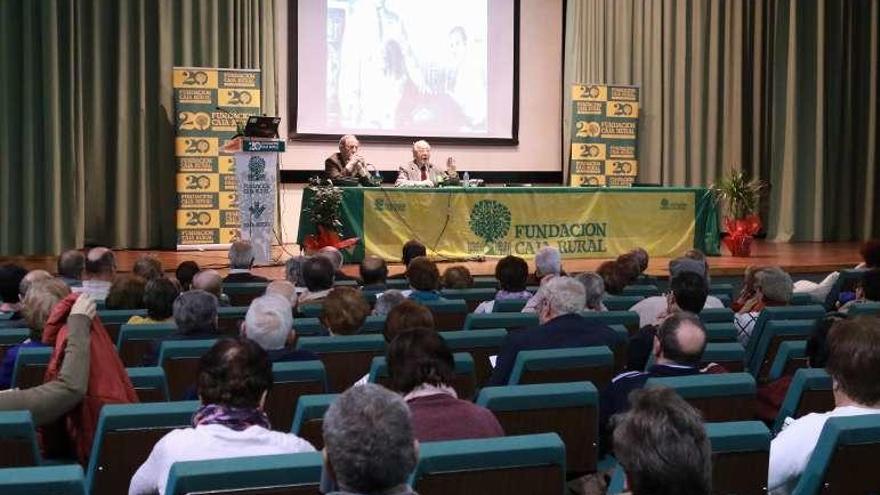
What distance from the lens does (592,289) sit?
18.0 feet

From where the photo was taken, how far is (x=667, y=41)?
47.9 ft

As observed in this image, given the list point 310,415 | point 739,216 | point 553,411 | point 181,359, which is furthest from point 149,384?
point 739,216

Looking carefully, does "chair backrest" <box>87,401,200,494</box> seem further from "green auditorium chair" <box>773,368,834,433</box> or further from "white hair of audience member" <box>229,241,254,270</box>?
"white hair of audience member" <box>229,241,254,270</box>

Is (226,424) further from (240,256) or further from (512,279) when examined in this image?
(240,256)

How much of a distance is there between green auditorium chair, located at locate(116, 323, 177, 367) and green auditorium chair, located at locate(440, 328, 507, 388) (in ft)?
3.80

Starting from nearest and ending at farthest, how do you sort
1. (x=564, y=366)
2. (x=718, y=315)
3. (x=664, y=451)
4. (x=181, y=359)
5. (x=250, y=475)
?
1. (x=664, y=451)
2. (x=250, y=475)
3. (x=564, y=366)
4. (x=181, y=359)
5. (x=718, y=315)

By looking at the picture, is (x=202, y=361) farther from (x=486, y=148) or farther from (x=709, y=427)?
(x=486, y=148)

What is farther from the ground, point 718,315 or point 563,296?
point 563,296

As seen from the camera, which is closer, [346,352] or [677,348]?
[677,348]

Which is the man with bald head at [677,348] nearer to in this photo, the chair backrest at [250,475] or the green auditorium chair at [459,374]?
the green auditorium chair at [459,374]

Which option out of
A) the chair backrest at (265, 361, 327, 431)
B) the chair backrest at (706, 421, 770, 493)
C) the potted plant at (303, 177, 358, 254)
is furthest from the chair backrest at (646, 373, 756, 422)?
the potted plant at (303, 177, 358, 254)

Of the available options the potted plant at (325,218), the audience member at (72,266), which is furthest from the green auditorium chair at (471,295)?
the potted plant at (325,218)

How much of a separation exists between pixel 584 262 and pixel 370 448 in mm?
9078

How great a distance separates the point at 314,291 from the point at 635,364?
2149 mm
